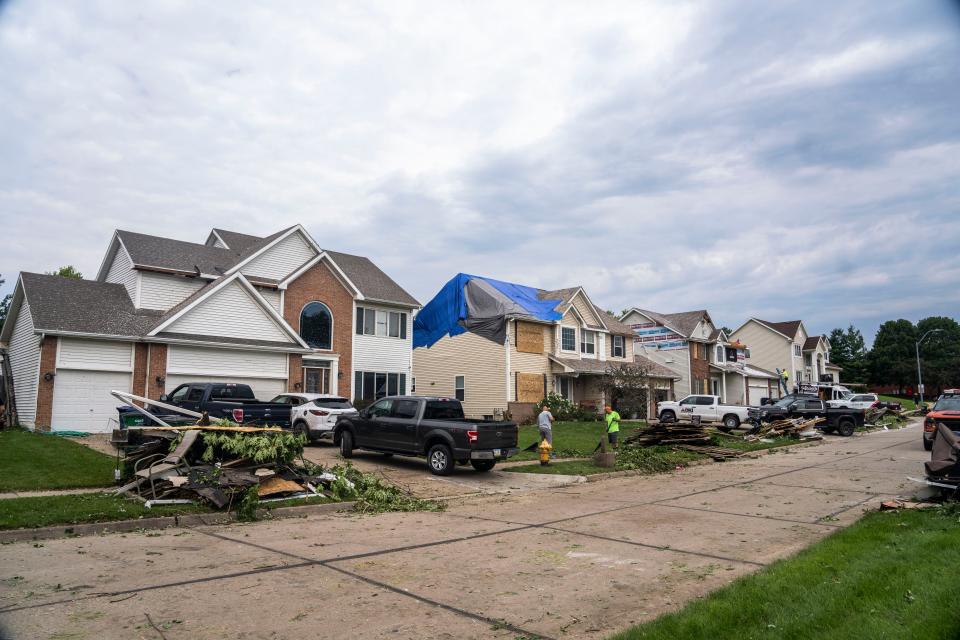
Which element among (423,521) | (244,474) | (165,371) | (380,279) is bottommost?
(423,521)

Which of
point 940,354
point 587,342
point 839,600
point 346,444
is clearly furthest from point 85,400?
point 940,354

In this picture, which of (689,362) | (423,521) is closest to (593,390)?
(689,362)

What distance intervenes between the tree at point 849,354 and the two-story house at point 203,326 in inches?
3423

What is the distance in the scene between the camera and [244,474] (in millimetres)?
11250

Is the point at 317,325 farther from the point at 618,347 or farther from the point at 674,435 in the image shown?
the point at 618,347

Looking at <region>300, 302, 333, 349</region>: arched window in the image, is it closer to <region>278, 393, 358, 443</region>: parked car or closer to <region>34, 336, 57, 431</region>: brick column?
<region>278, 393, 358, 443</region>: parked car

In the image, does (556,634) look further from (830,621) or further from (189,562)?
(189,562)

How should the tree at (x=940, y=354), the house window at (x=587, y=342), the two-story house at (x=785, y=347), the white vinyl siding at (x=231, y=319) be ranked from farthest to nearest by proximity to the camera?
the tree at (x=940, y=354) < the two-story house at (x=785, y=347) < the house window at (x=587, y=342) < the white vinyl siding at (x=231, y=319)

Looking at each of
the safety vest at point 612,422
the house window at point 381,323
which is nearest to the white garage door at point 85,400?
the house window at point 381,323

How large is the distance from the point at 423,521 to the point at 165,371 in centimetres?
1693

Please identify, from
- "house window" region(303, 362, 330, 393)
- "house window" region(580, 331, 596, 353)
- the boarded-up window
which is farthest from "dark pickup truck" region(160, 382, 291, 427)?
"house window" region(580, 331, 596, 353)

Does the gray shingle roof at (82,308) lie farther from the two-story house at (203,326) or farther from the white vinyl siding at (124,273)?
the white vinyl siding at (124,273)

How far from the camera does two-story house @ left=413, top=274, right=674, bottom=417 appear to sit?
36.7 m

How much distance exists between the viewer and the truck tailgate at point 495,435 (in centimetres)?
1562
